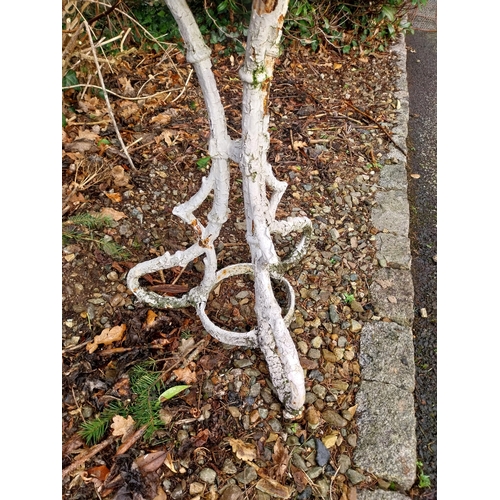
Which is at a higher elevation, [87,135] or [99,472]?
[87,135]

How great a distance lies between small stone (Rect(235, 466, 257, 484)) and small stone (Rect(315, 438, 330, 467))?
239 millimetres

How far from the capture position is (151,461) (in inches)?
69.3

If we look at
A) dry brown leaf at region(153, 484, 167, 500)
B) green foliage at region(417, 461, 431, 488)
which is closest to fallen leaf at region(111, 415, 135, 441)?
dry brown leaf at region(153, 484, 167, 500)

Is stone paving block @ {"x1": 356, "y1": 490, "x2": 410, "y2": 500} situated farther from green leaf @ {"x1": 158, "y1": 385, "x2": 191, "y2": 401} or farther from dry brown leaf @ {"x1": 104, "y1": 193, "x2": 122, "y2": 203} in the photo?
dry brown leaf @ {"x1": 104, "y1": 193, "x2": 122, "y2": 203}

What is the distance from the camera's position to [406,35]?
14.8 ft

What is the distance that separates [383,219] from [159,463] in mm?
1716

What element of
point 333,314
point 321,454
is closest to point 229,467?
point 321,454

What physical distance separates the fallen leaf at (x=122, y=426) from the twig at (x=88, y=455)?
1.1 inches

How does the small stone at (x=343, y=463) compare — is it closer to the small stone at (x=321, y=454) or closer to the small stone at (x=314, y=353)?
the small stone at (x=321, y=454)

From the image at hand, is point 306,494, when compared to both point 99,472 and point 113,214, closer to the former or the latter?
point 99,472

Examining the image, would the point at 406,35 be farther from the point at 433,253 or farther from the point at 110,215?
the point at 110,215

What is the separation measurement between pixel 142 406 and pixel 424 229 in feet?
5.96

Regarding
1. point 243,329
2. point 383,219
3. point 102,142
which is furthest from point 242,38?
point 243,329

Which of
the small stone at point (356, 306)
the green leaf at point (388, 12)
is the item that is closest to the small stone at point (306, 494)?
the small stone at point (356, 306)
